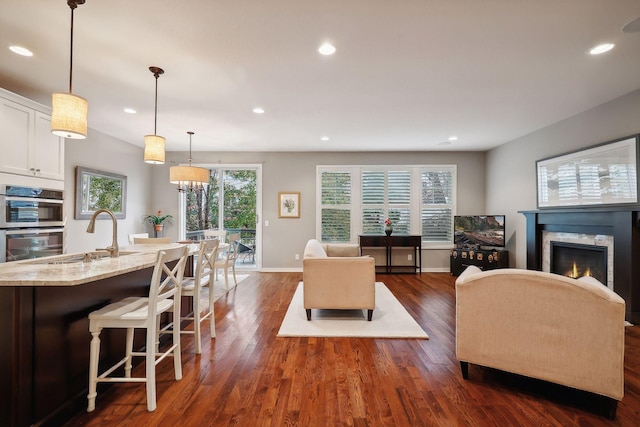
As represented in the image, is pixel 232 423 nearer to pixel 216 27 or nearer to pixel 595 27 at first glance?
pixel 216 27

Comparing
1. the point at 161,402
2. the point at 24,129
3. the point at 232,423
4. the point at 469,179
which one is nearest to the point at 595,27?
the point at 232,423

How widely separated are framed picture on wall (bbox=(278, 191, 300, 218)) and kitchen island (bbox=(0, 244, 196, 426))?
436cm

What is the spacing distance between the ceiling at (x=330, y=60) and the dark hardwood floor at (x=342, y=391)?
2624mm

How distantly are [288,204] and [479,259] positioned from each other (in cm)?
398

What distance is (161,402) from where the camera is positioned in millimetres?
1888

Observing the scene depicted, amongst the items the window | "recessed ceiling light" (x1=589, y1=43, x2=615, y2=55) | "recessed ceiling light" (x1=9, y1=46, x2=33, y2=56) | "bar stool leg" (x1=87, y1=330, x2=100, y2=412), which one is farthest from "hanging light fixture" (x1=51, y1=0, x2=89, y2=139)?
the window

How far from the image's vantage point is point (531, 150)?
16.3ft

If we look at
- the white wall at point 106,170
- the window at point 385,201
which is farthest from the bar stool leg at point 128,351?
the window at point 385,201

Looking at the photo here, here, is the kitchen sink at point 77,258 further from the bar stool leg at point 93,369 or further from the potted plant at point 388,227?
the potted plant at point 388,227

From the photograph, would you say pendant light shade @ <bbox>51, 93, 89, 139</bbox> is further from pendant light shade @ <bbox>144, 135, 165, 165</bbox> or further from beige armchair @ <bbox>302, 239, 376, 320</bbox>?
beige armchair @ <bbox>302, 239, 376, 320</bbox>

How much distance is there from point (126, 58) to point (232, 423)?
3053 mm

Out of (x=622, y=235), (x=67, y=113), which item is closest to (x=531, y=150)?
(x=622, y=235)

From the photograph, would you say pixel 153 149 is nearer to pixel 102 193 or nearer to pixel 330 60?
pixel 330 60

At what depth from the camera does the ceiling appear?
79.7 inches
